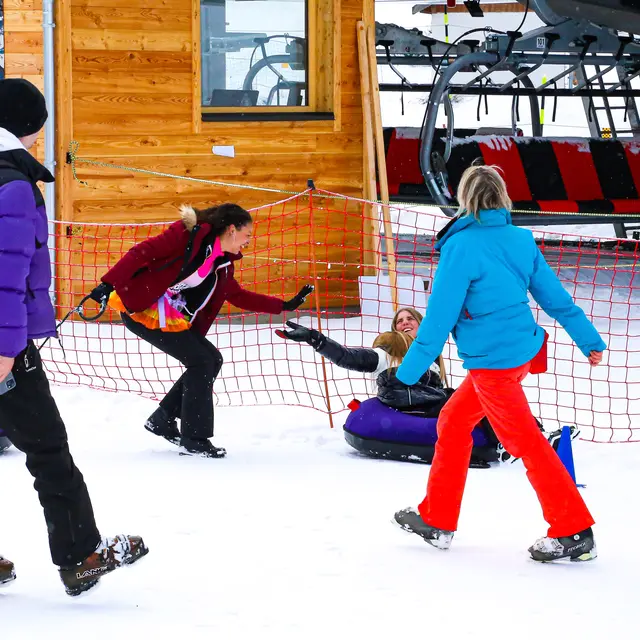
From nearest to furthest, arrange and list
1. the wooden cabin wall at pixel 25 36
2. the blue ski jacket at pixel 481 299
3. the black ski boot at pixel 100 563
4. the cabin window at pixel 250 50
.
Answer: the black ski boot at pixel 100 563 → the blue ski jacket at pixel 481 299 → the wooden cabin wall at pixel 25 36 → the cabin window at pixel 250 50

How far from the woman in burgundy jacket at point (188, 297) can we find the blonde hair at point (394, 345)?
1.52ft

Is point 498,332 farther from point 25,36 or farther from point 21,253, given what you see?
point 25,36

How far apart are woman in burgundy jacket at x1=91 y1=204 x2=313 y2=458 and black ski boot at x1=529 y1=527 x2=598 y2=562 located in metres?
2.03

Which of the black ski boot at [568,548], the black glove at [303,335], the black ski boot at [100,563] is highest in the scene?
the black glove at [303,335]

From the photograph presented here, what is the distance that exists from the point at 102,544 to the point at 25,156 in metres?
1.24

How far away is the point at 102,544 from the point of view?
3.40 m

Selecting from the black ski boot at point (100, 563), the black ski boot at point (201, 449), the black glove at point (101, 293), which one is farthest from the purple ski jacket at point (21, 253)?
the black ski boot at point (201, 449)

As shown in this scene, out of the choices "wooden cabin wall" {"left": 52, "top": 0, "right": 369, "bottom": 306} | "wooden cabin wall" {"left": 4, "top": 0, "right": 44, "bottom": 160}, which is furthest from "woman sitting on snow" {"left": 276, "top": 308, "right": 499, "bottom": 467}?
"wooden cabin wall" {"left": 4, "top": 0, "right": 44, "bottom": 160}

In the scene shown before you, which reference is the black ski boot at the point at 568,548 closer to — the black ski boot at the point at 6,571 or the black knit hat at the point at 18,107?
the black ski boot at the point at 6,571

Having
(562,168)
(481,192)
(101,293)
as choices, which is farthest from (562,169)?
(481,192)

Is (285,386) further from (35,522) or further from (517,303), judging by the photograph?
(517,303)

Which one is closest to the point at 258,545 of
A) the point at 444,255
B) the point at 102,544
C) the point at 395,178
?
the point at 102,544

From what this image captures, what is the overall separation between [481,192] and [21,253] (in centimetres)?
162

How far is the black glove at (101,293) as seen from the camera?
496 centimetres
